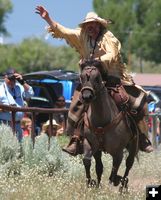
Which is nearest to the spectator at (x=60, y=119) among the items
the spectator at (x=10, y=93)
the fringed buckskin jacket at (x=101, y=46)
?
the spectator at (x=10, y=93)

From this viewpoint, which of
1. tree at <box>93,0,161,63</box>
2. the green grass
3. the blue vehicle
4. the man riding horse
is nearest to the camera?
the green grass

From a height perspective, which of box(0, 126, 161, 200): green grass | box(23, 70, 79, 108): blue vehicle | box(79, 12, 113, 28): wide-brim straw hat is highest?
box(79, 12, 113, 28): wide-brim straw hat

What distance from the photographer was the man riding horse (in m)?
10.7

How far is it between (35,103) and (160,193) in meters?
14.2

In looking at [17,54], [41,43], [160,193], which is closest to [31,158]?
[160,193]

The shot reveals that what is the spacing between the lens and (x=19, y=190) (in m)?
9.54

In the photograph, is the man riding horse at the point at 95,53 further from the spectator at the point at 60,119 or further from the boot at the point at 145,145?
the spectator at the point at 60,119

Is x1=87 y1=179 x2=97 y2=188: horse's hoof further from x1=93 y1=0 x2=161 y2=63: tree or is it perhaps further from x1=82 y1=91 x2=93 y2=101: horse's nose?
x1=93 y1=0 x2=161 y2=63: tree

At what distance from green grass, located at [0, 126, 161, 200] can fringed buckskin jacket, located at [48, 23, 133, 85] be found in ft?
5.17

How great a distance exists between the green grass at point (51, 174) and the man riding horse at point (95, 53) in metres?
0.81

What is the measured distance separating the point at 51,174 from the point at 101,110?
196 cm

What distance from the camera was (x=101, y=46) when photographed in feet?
35.1

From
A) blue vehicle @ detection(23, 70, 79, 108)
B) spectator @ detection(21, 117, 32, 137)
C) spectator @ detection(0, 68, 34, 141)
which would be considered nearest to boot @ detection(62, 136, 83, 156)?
spectator @ detection(0, 68, 34, 141)

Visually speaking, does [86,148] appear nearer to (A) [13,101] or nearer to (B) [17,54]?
(A) [13,101]
